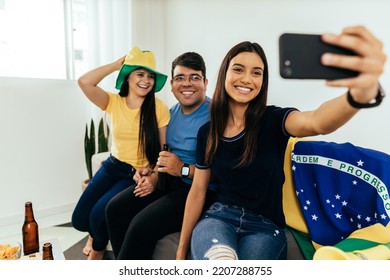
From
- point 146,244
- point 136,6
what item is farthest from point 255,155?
point 136,6

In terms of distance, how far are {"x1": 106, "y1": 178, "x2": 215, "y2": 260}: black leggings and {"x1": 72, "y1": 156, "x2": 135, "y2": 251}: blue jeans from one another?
100 millimetres

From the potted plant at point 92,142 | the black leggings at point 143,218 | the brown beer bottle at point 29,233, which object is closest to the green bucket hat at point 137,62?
the black leggings at point 143,218

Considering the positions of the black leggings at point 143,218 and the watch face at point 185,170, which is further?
the watch face at point 185,170

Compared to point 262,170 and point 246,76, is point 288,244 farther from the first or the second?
point 246,76

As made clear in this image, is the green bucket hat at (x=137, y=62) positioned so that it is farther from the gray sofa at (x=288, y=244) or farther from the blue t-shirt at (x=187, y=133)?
the gray sofa at (x=288, y=244)

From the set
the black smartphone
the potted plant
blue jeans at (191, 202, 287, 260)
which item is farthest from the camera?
the potted plant

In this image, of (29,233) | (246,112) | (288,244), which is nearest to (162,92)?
(246,112)

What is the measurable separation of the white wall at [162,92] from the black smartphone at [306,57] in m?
0.48

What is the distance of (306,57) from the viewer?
1.55ft

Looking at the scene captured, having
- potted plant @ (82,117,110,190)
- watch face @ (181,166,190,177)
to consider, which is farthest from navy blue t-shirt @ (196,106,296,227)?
potted plant @ (82,117,110,190)

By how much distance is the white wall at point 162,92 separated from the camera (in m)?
1.03

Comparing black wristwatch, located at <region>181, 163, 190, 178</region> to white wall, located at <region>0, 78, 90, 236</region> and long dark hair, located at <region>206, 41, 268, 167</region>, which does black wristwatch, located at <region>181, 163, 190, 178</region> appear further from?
white wall, located at <region>0, 78, 90, 236</region>

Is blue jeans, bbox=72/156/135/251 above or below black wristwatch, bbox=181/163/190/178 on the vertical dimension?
below

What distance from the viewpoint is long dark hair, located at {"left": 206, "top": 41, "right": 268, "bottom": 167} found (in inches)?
34.6
